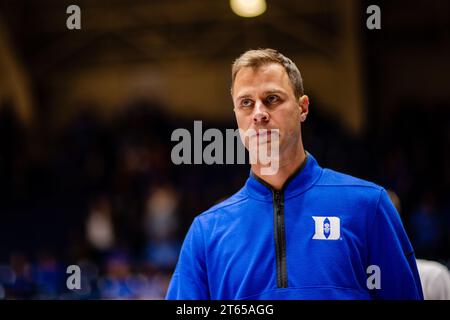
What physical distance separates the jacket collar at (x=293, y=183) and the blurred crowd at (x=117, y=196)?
3342 mm

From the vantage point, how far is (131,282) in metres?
7.05

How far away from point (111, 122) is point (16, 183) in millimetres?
2183

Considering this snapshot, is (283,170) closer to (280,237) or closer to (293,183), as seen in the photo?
(293,183)

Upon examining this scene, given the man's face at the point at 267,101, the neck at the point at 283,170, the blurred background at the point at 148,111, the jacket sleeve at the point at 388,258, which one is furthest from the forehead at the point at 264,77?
the blurred background at the point at 148,111

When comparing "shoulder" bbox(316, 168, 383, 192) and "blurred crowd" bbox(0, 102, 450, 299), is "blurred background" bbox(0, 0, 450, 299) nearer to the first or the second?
"blurred crowd" bbox(0, 102, 450, 299)

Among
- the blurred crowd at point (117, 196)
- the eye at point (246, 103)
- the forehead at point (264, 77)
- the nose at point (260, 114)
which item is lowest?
the blurred crowd at point (117, 196)

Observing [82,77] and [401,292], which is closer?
[401,292]

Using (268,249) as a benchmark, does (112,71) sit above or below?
above

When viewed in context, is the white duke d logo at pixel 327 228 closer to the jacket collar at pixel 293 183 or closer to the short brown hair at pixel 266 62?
the jacket collar at pixel 293 183

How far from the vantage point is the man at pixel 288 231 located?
1.78m

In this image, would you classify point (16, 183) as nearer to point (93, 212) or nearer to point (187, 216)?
point (93, 212)

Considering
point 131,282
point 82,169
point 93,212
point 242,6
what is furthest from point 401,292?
point 82,169

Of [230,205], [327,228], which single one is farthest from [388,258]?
[230,205]
